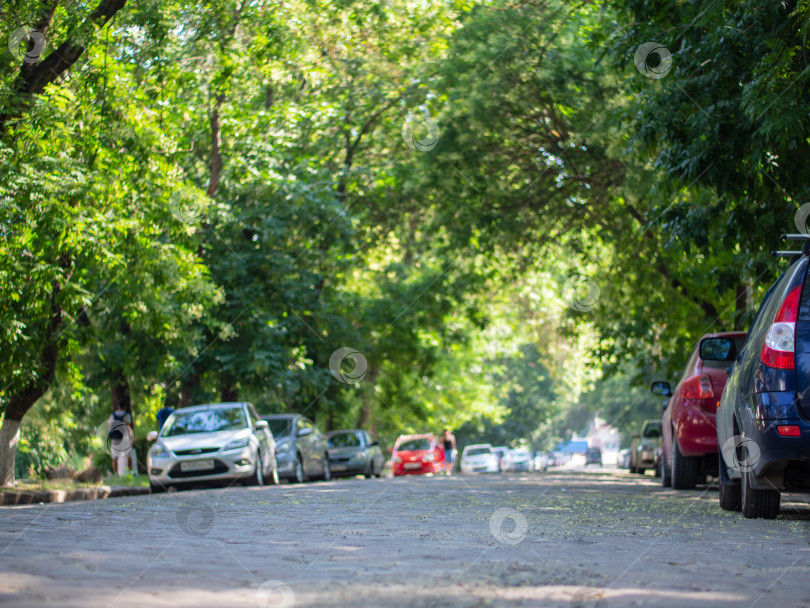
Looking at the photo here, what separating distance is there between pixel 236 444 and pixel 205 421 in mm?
1075

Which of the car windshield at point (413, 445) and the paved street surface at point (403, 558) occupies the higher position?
the paved street surface at point (403, 558)

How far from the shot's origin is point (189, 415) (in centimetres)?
1875

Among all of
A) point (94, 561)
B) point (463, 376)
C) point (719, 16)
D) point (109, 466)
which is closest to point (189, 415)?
point (719, 16)

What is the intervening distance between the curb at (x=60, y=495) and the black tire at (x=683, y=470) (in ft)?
28.1

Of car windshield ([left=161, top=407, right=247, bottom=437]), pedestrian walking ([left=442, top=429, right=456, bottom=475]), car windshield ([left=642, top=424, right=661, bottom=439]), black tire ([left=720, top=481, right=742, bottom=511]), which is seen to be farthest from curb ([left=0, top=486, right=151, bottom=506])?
pedestrian walking ([left=442, top=429, right=456, bottom=475])

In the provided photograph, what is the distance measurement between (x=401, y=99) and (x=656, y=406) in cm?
3947

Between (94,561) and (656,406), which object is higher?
(94,561)

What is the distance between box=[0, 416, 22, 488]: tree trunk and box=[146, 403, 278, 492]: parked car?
2.35 m

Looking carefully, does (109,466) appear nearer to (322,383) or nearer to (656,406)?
(322,383)

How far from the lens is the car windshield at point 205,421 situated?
1820 cm

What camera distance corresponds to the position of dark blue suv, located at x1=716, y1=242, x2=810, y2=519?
7285 millimetres

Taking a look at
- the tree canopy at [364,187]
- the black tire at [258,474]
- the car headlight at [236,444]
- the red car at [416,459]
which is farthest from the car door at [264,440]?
the red car at [416,459]

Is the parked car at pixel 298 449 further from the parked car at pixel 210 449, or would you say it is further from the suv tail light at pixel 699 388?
the suv tail light at pixel 699 388

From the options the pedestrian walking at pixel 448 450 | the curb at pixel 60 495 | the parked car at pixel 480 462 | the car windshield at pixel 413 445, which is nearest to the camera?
the curb at pixel 60 495
